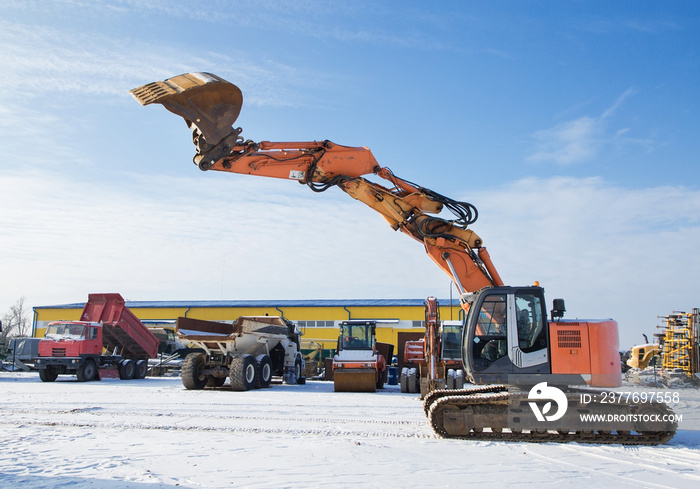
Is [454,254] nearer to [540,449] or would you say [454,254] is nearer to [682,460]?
[540,449]

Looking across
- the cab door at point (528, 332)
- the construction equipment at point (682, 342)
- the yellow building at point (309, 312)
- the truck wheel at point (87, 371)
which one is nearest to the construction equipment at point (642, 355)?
the construction equipment at point (682, 342)

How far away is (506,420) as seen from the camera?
903 cm

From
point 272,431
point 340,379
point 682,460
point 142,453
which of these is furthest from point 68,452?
point 340,379

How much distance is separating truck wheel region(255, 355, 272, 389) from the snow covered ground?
7223 millimetres

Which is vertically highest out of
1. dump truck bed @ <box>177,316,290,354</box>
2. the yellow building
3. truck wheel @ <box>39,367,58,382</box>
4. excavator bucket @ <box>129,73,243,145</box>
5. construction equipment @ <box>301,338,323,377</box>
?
excavator bucket @ <box>129,73,243,145</box>

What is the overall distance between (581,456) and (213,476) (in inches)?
189

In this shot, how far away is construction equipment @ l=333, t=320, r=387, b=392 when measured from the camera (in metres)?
18.8

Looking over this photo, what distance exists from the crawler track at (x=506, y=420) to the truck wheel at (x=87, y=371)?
1768 centimetres

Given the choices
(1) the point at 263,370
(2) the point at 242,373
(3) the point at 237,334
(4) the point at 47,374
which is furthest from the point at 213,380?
(4) the point at 47,374

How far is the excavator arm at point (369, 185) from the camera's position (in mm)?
10500

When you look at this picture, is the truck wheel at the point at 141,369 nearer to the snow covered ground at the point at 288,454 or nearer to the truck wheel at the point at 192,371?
the truck wheel at the point at 192,371

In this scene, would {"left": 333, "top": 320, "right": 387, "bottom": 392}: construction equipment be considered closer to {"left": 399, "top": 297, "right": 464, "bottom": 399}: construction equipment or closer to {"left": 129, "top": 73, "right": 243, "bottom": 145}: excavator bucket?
{"left": 399, "top": 297, "right": 464, "bottom": 399}: construction equipment

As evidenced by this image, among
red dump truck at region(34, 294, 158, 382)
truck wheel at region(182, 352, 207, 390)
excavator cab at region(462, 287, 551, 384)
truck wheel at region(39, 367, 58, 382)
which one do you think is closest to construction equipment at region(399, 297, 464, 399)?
excavator cab at region(462, 287, 551, 384)

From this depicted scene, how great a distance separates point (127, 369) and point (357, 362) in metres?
11.0
